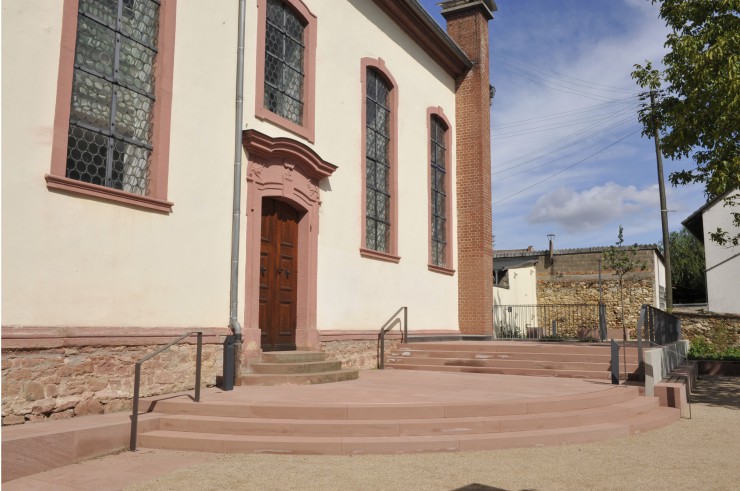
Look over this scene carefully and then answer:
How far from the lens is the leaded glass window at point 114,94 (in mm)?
6773

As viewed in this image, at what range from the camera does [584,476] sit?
4.94 metres

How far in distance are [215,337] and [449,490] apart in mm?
4495

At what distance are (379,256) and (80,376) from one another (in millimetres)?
6772

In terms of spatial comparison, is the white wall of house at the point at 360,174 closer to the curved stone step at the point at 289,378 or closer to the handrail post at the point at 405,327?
the handrail post at the point at 405,327

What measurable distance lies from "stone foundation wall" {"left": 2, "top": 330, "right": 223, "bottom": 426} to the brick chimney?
9.12 m

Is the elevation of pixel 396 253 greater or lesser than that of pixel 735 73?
lesser

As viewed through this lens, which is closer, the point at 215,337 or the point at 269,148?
the point at 215,337

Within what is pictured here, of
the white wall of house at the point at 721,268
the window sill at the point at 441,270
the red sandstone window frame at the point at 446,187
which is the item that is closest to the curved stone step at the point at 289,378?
the window sill at the point at 441,270

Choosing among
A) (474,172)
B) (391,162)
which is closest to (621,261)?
(474,172)

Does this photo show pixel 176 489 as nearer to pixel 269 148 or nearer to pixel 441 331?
pixel 269 148

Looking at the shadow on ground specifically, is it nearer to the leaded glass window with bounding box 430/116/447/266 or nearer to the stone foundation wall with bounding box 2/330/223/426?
the leaded glass window with bounding box 430/116/447/266

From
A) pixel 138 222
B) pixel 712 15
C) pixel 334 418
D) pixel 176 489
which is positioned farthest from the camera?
pixel 712 15

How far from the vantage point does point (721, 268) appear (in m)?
26.0

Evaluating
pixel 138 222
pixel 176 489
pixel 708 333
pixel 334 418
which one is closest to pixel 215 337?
pixel 138 222
